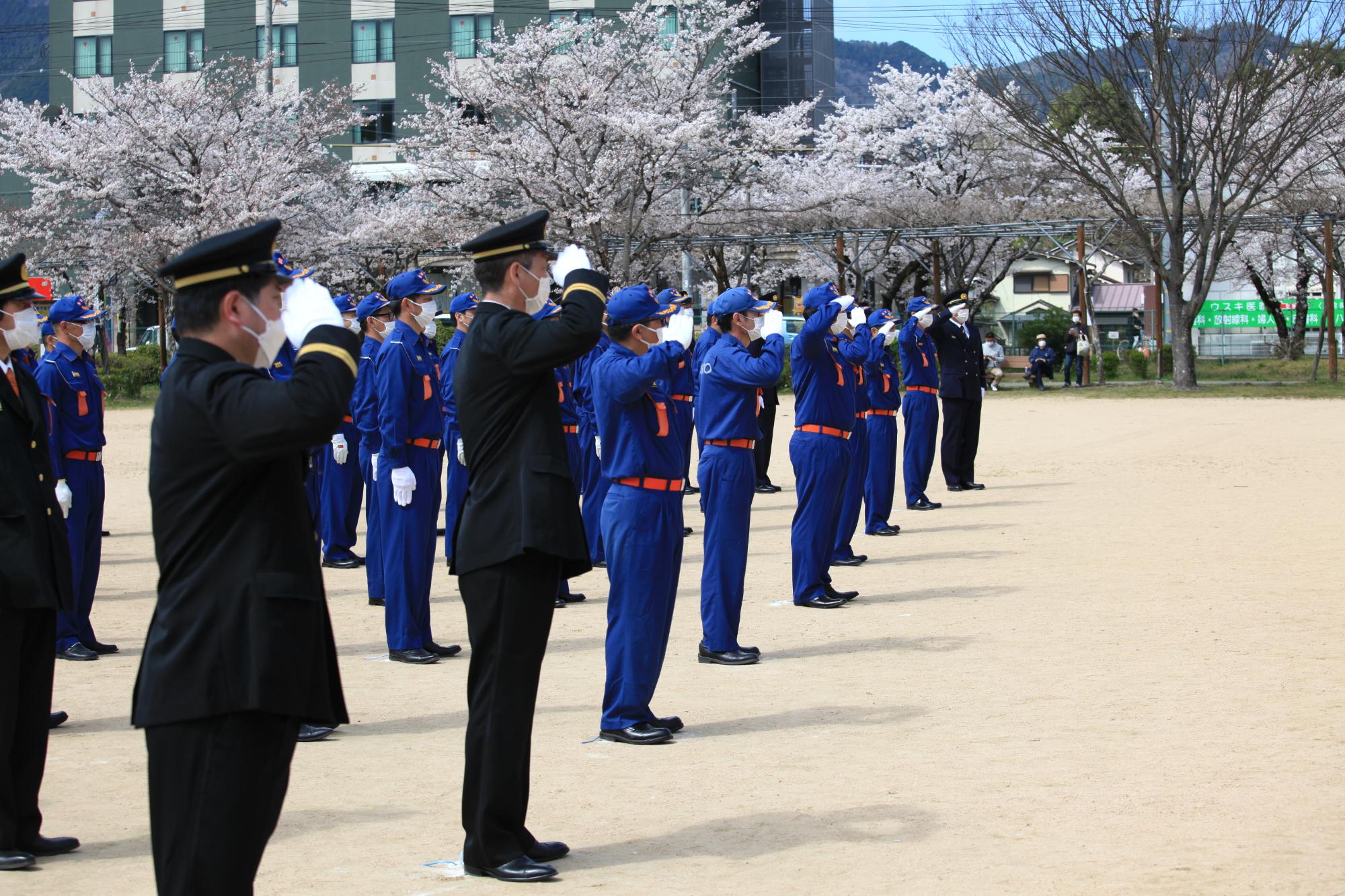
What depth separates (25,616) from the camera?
5250 millimetres

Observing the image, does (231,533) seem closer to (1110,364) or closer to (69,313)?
(69,313)

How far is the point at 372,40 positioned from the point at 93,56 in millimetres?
12082

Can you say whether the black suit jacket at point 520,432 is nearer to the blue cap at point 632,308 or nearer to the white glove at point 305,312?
the white glove at point 305,312

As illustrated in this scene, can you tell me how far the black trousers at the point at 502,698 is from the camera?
4879 millimetres

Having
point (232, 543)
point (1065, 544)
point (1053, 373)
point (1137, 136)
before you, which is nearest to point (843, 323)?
point (1065, 544)

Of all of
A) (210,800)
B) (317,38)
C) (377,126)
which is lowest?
(210,800)

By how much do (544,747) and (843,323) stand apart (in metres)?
4.77

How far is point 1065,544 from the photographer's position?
1270 cm

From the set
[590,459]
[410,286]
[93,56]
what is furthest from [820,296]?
[93,56]

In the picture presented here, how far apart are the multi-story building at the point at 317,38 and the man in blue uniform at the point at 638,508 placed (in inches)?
2124

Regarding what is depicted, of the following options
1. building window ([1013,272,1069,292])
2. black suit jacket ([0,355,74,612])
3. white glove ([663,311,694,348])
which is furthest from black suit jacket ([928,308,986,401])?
building window ([1013,272,1069,292])

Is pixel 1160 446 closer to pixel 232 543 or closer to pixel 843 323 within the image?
pixel 843 323

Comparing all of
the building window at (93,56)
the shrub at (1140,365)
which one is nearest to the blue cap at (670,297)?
the shrub at (1140,365)

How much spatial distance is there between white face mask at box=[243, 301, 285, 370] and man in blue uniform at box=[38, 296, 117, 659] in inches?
224
